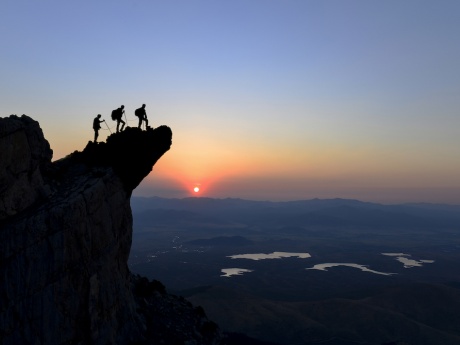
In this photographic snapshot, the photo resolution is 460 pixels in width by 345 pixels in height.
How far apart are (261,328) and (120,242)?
106 meters

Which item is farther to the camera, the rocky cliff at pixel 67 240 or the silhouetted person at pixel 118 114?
the silhouetted person at pixel 118 114

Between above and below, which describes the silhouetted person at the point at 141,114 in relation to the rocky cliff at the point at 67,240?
above

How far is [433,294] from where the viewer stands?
188500 mm

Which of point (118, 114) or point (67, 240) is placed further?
point (118, 114)

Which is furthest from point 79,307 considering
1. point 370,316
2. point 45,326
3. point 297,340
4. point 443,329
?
point 443,329

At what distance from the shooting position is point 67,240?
3144 cm

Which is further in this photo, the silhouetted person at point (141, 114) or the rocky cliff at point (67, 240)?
the silhouetted person at point (141, 114)

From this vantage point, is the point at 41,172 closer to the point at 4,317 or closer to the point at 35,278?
the point at 35,278

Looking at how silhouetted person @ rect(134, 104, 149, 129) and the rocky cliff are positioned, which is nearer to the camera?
the rocky cliff

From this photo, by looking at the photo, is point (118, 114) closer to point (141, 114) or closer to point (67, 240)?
point (141, 114)

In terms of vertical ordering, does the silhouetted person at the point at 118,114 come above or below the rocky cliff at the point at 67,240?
above

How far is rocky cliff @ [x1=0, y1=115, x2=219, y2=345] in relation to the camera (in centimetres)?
2919

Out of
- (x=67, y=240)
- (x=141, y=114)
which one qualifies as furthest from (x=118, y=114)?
(x=67, y=240)

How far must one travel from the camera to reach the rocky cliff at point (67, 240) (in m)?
29.2
